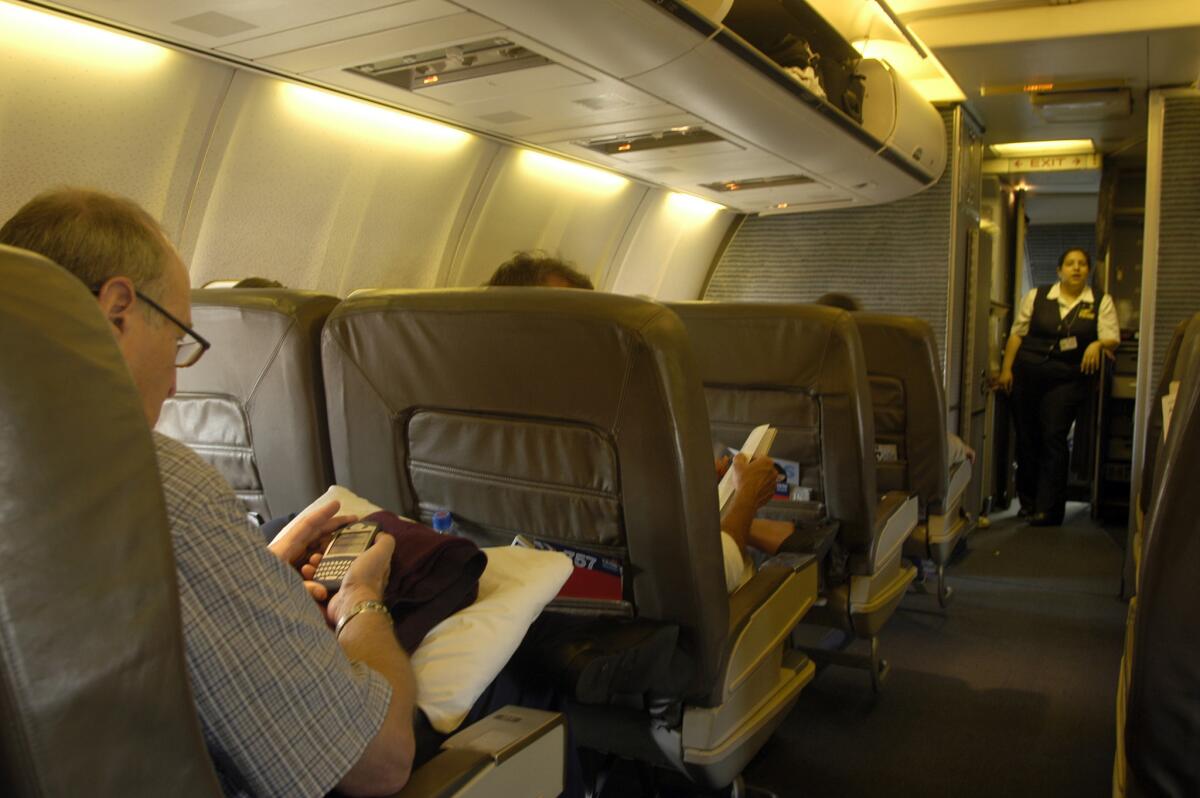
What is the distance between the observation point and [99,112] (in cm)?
340

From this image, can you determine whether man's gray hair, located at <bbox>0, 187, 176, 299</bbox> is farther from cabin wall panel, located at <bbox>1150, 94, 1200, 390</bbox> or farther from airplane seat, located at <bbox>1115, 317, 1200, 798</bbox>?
cabin wall panel, located at <bbox>1150, 94, 1200, 390</bbox>

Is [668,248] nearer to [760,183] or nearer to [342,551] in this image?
[760,183]

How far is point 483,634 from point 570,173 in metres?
4.90

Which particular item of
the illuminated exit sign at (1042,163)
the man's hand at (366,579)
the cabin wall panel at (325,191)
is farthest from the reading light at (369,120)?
the illuminated exit sign at (1042,163)

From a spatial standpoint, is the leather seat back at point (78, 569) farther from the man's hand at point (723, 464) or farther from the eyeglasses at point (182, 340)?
the man's hand at point (723, 464)

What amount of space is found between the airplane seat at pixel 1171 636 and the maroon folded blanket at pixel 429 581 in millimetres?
1065

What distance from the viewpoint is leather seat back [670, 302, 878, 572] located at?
9.52 ft

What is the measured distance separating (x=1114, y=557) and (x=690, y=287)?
3900 mm

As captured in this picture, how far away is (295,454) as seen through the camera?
96.1 inches

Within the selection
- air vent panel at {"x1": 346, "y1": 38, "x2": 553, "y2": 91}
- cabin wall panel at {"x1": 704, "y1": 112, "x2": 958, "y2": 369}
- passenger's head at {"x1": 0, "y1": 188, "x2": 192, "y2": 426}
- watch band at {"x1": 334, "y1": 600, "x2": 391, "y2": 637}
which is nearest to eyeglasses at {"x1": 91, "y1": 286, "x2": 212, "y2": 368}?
passenger's head at {"x1": 0, "y1": 188, "x2": 192, "y2": 426}

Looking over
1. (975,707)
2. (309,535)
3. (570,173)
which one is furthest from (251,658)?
(570,173)

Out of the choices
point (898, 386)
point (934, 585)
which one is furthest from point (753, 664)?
point (934, 585)

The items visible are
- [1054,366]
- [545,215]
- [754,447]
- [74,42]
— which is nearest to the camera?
[754,447]

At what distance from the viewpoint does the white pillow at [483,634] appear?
1.55 meters
